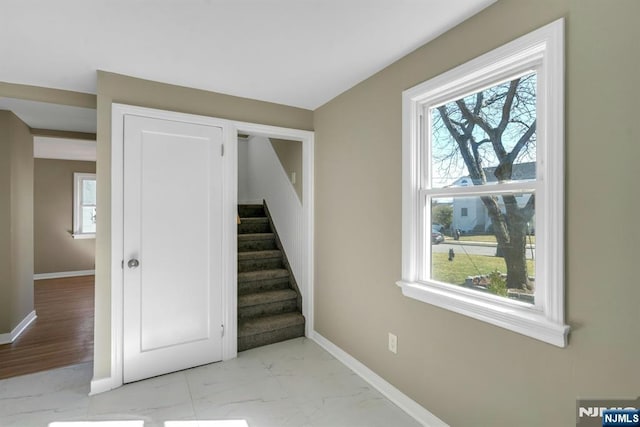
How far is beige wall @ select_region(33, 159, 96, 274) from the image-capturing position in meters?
6.34

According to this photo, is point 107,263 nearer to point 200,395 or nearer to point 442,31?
point 200,395

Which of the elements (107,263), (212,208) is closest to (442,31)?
(212,208)

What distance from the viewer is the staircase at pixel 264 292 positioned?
3.17 metres

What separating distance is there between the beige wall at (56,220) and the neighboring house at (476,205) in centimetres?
755

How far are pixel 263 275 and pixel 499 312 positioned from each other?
2613 mm

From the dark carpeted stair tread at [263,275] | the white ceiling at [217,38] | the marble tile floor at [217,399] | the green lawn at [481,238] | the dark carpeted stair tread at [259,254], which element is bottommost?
the marble tile floor at [217,399]

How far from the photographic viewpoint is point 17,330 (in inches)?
134

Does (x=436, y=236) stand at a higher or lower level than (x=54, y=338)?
higher

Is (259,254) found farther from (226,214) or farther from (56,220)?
(56,220)

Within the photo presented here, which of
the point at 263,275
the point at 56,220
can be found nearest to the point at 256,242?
the point at 263,275

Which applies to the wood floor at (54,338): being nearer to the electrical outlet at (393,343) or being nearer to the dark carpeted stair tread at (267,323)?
the dark carpeted stair tread at (267,323)

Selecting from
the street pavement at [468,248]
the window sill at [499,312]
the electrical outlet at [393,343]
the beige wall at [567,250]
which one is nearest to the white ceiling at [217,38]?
the beige wall at [567,250]

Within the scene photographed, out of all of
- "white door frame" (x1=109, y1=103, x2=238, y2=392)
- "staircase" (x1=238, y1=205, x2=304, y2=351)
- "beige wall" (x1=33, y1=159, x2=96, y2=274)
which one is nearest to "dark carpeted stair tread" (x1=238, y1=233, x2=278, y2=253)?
"staircase" (x1=238, y1=205, x2=304, y2=351)

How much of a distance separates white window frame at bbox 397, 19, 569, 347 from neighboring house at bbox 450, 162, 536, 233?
0.05 meters
